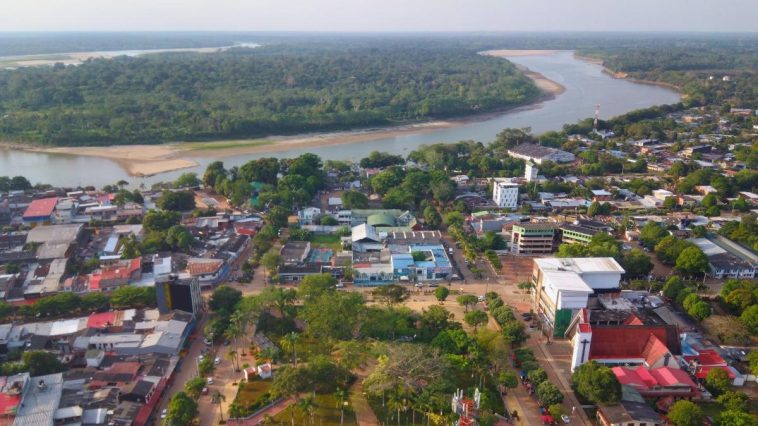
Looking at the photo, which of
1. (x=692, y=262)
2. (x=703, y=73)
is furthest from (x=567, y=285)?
(x=703, y=73)

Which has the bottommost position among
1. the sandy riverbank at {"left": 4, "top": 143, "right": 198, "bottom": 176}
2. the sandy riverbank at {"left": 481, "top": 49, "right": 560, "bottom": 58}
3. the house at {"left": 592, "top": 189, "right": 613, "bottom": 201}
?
the sandy riverbank at {"left": 481, "top": 49, "right": 560, "bottom": 58}

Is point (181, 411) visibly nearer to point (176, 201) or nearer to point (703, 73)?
point (176, 201)

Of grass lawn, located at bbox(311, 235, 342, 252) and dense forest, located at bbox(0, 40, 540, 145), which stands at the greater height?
dense forest, located at bbox(0, 40, 540, 145)

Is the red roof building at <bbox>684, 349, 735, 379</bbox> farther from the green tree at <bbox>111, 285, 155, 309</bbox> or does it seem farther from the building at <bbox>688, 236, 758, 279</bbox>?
the green tree at <bbox>111, 285, 155, 309</bbox>

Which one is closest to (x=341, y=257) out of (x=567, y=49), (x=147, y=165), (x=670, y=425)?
(x=670, y=425)

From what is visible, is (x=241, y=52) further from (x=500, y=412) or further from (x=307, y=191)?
(x=500, y=412)

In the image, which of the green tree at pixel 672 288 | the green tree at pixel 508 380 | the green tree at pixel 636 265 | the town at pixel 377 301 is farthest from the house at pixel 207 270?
the green tree at pixel 672 288

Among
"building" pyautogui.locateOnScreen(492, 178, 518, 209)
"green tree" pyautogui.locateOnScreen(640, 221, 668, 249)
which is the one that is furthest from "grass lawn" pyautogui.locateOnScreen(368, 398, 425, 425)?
"building" pyautogui.locateOnScreen(492, 178, 518, 209)
